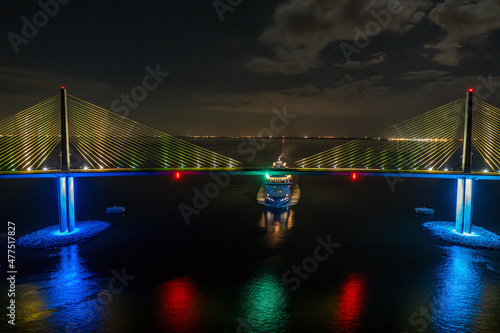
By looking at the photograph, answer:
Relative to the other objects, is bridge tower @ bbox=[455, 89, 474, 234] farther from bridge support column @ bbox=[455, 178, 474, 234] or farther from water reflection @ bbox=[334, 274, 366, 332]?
water reflection @ bbox=[334, 274, 366, 332]

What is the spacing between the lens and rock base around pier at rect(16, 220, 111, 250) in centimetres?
2597

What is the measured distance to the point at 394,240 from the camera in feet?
95.2

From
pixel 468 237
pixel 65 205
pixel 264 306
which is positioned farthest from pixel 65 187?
pixel 468 237

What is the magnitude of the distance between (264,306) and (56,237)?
20675 mm

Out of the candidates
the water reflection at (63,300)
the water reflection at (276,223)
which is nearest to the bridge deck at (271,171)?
the water reflection at (276,223)

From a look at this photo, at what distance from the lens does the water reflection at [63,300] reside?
52.3 feet

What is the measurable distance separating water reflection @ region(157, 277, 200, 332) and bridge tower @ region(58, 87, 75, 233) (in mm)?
14543

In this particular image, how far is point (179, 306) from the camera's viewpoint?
57.5 feet

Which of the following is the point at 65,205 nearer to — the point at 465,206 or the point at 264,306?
the point at 264,306

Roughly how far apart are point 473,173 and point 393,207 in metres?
18.6

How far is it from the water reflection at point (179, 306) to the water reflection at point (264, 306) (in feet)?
8.50

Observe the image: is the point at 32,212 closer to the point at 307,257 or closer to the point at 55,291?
the point at 55,291

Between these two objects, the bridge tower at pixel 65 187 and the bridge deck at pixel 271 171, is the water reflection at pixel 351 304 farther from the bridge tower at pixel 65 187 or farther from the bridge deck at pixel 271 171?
the bridge tower at pixel 65 187

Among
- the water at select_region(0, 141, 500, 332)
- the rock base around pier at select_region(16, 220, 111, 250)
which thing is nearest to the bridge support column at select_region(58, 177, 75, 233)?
the rock base around pier at select_region(16, 220, 111, 250)
